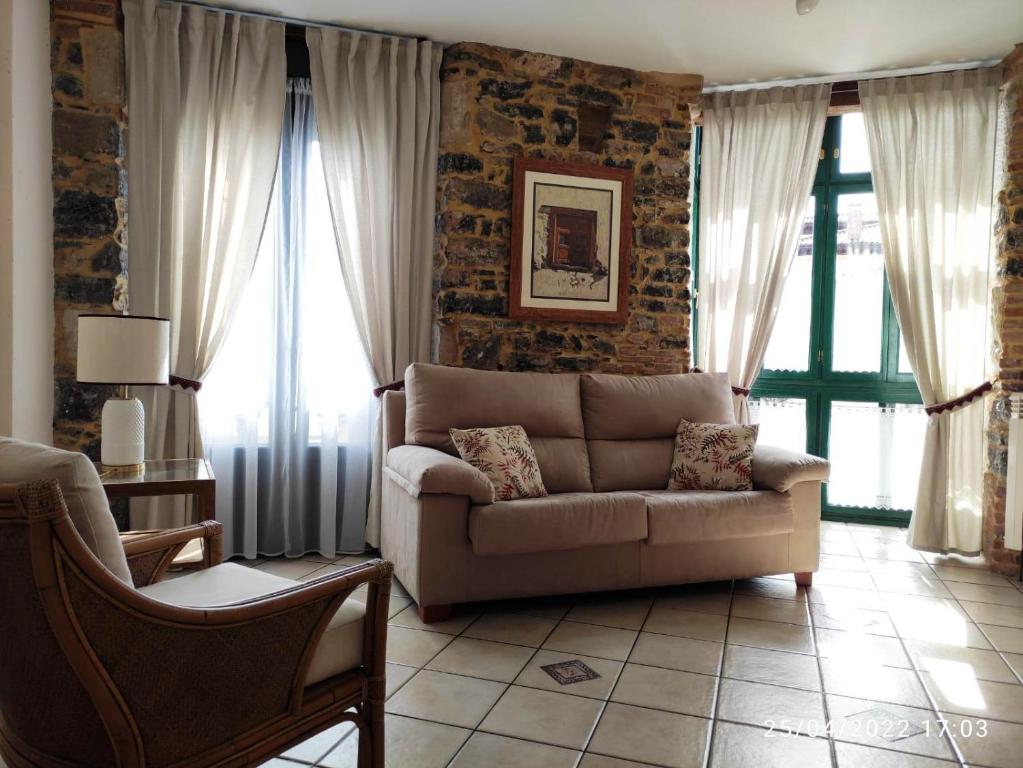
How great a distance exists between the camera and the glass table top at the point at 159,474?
2.53 metres

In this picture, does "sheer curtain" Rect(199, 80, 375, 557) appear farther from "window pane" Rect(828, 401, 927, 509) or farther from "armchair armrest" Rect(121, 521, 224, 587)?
"window pane" Rect(828, 401, 927, 509)

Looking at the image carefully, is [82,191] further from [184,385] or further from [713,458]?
[713,458]

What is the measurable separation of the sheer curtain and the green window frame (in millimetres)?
2310

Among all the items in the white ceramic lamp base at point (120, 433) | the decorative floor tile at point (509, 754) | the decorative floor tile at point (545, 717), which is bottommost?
the decorative floor tile at point (545, 717)

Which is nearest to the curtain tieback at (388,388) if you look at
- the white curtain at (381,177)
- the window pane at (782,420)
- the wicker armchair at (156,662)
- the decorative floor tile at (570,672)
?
the white curtain at (381,177)

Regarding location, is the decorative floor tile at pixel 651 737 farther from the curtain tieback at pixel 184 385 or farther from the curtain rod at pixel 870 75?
the curtain rod at pixel 870 75

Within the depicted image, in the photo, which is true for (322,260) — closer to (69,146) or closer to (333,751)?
(69,146)

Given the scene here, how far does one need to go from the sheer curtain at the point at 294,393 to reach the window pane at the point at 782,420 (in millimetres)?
2692

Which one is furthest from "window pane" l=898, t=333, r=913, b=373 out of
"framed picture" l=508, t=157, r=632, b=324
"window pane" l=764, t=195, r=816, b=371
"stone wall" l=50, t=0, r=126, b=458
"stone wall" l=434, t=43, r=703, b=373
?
"stone wall" l=50, t=0, r=126, b=458

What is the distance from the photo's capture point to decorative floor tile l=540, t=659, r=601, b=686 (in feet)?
8.08

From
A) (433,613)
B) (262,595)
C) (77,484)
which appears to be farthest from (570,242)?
(77,484)

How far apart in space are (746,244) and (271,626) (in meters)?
3.87

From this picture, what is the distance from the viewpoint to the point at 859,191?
483 centimetres

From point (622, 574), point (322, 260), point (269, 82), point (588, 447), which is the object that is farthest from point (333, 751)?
point (269, 82)
